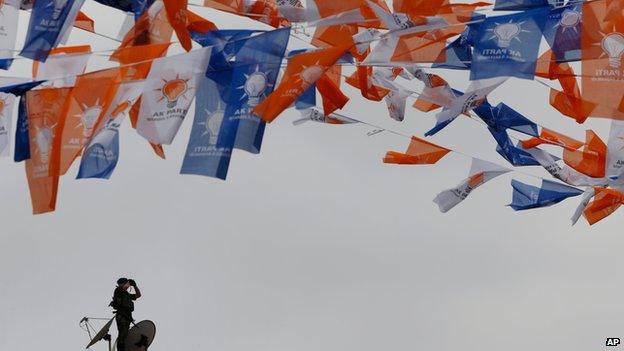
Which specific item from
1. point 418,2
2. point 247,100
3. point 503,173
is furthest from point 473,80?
point 503,173

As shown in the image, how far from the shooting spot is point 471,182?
108ft

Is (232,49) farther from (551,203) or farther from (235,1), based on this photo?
(551,203)

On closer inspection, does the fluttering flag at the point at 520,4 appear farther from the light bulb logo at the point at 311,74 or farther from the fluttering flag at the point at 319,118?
the fluttering flag at the point at 319,118

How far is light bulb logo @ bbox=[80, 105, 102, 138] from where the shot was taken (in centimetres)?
2811

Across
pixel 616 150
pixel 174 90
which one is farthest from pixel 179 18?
pixel 616 150

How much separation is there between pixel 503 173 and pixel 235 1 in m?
6.20

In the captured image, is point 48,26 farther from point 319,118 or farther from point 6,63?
point 319,118

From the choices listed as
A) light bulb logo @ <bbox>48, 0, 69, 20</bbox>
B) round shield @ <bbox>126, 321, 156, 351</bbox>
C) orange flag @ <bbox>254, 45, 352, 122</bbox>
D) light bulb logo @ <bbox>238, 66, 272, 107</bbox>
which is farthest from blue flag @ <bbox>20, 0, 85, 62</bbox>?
round shield @ <bbox>126, 321, 156, 351</bbox>

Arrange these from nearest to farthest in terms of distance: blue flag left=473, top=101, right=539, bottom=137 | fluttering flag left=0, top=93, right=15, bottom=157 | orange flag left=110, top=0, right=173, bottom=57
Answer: fluttering flag left=0, top=93, right=15, bottom=157
orange flag left=110, top=0, right=173, bottom=57
blue flag left=473, top=101, right=539, bottom=137

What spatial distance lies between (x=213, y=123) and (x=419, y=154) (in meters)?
6.30

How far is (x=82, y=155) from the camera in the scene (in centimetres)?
2862

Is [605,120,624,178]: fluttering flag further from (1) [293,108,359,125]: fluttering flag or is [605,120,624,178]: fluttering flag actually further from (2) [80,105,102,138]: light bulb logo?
(2) [80,105,102,138]: light bulb logo

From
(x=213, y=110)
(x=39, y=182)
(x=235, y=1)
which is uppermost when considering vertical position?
(x=235, y=1)

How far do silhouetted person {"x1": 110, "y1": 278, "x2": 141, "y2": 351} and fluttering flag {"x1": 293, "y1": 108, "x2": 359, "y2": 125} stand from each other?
419 cm
